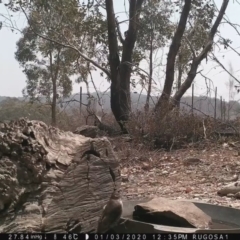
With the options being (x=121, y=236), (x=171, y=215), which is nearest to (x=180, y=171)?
(x=171, y=215)

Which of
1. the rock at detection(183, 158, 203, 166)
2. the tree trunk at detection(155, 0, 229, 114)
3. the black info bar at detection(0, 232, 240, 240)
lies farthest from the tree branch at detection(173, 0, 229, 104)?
the black info bar at detection(0, 232, 240, 240)

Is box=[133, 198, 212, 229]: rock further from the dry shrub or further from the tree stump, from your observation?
the dry shrub

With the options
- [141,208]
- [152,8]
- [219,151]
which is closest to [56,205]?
[141,208]

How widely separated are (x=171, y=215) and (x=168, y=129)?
521 centimetres

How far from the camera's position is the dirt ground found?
498 cm

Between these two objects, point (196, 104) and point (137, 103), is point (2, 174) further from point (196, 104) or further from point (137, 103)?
point (196, 104)

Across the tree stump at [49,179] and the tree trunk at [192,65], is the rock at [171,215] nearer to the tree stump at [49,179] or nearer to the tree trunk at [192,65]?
the tree stump at [49,179]

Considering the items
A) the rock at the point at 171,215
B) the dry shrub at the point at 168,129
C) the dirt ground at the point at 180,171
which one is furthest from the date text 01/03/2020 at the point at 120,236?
the dry shrub at the point at 168,129

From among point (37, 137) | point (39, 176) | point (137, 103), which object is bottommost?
point (39, 176)

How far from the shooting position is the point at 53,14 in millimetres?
13281

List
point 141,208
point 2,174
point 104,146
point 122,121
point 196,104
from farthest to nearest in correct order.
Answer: point 196,104
point 122,121
point 141,208
point 104,146
point 2,174

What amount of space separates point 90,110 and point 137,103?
1.65 metres

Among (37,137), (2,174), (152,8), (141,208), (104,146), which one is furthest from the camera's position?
(152,8)

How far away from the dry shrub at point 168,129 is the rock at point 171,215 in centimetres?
482
